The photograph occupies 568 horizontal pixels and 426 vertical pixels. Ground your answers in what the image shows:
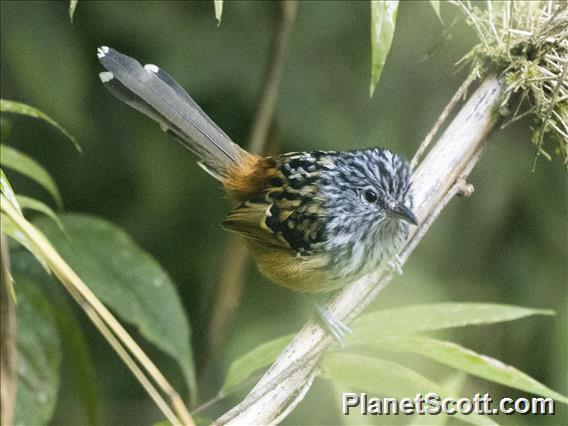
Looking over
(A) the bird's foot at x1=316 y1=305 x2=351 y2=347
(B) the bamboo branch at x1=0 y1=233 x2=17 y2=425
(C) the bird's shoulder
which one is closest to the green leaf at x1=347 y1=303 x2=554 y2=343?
(A) the bird's foot at x1=316 y1=305 x2=351 y2=347

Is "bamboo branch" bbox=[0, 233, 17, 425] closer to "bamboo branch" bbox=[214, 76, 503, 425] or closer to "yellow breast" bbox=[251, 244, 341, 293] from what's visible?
"bamboo branch" bbox=[214, 76, 503, 425]

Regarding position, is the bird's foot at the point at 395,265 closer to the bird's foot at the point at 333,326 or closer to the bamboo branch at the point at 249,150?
the bird's foot at the point at 333,326

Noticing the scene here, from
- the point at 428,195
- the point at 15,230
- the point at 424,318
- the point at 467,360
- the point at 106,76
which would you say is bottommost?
the point at 15,230

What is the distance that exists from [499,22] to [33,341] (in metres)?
1.92

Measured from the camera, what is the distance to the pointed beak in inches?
115

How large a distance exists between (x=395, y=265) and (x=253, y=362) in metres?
0.64

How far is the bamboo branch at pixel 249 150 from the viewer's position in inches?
153

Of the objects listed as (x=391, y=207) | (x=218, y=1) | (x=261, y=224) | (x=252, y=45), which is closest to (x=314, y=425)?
(x=261, y=224)

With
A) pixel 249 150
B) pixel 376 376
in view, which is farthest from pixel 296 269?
pixel 249 150

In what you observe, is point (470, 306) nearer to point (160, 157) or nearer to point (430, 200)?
point (430, 200)

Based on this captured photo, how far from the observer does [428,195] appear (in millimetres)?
2855

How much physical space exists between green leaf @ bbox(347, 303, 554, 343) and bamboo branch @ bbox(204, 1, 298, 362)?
4.70ft

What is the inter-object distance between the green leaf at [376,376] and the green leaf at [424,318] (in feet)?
0.43

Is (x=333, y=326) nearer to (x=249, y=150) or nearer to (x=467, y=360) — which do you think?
(x=467, y=360)
